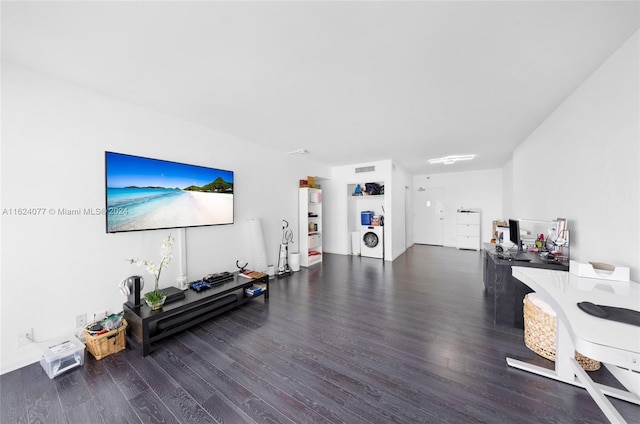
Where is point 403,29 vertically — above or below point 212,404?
above

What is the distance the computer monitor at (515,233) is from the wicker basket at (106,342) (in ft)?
15.3

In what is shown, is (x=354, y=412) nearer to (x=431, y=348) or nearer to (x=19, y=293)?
(x=431, y=348)

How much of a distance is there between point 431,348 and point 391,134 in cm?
302

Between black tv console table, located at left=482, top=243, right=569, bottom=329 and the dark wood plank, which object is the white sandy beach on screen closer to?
the dark wood plank

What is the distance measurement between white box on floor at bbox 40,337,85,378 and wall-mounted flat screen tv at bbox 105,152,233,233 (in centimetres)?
106

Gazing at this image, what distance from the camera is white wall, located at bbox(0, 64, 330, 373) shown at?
1873mm

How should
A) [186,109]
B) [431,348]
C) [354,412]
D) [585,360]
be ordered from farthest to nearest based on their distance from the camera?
1. [186,109]
2. [431,348]
3. [585,360]
4. [354,412]

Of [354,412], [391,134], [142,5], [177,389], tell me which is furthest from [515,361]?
[142,5]

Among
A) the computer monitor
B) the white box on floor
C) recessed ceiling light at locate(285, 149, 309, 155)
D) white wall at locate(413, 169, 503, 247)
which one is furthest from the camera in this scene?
white wall at locate(413, 169, 503, 247)

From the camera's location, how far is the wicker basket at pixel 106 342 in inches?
79.1

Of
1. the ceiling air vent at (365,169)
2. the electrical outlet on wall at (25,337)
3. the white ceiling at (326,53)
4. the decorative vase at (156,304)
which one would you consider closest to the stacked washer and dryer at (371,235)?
the ceiling air vent at (365,169)

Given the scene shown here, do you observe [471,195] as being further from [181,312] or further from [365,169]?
[181,312]

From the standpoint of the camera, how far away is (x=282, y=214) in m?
4.70

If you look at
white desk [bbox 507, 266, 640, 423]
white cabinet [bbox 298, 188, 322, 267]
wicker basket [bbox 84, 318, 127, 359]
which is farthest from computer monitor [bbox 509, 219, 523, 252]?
wicker basket [bbox 84, 318, 127, 359]
